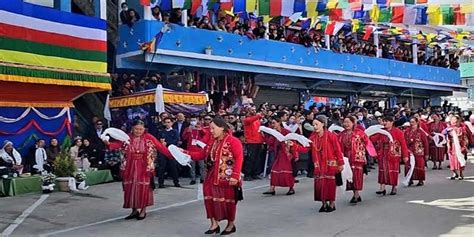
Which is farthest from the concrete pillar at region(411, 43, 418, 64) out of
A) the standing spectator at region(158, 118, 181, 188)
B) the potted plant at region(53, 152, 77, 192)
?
the potted plant at region(53, 152, 77, 192)

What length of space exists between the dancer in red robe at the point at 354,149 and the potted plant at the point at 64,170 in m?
6.13

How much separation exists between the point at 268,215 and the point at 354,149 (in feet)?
6.97

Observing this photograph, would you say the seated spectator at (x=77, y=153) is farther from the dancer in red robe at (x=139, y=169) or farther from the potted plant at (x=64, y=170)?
the dancer in red robe at (x=139, y=169)

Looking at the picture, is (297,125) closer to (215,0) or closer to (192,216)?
(215,0)

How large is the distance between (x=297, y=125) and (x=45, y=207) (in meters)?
6.15

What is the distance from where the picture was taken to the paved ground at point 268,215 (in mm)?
7840

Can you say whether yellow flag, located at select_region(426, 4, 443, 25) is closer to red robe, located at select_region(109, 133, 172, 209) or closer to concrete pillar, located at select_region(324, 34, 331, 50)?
concrete pillar, located at select_region(324, 34, 331, 50)

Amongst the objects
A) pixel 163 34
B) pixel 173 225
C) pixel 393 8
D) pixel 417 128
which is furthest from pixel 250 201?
pixel 393 8

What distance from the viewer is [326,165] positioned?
9.22m

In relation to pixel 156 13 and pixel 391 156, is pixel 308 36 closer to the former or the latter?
pixel 156 13

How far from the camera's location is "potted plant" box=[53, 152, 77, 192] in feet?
41.6

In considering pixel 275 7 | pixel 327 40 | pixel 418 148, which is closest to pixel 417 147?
pixel 418 148

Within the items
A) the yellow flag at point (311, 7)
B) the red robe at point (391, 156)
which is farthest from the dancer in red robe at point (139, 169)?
the yellow flag at point (311, 7)

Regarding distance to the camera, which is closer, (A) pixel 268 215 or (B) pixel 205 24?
(A) pixel 268 215
